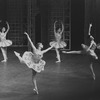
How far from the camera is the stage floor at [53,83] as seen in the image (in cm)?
848

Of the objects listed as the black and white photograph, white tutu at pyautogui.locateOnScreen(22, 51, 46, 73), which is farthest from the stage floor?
white tutu at pyautogui.locateOnScreen(22, 51, 46, 73)

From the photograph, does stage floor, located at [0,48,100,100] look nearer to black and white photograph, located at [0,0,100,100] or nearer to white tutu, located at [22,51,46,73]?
black and white photograph, located at [0,0,100,100]

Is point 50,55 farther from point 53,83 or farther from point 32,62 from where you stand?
point 32,62

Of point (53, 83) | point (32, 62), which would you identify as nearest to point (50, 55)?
point (53, 83)

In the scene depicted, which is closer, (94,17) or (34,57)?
(34,57)

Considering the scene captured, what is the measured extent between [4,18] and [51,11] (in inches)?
142

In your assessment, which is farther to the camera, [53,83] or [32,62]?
[53,83]

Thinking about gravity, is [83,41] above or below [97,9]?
below

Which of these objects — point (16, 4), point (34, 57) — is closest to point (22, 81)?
point (34, 57)

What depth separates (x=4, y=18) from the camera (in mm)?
23781

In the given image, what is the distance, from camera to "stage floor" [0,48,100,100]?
848 centimetres

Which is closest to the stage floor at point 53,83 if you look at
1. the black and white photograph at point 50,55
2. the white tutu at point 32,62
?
the black and white photograph at point 50,55

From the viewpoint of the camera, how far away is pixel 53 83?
10172 mm

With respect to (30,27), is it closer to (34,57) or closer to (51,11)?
(51,11)
